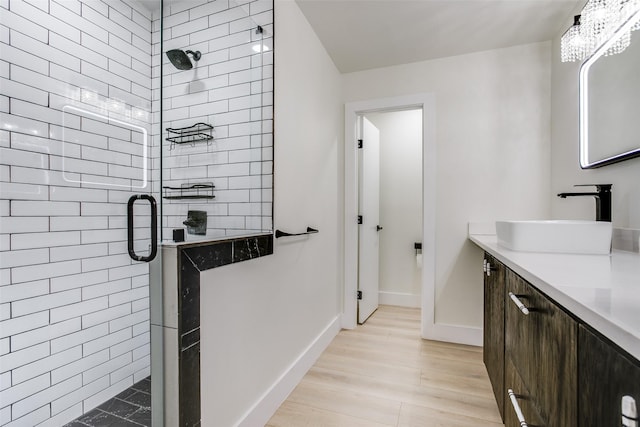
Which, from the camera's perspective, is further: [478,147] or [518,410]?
[478,147]

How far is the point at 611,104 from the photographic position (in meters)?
1.54

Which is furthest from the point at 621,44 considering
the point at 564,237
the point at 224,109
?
the point at 224,109

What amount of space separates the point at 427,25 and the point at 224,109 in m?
1.62

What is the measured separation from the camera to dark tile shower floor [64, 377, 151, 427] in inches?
41.5

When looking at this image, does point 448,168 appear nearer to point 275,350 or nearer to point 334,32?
point 334,32

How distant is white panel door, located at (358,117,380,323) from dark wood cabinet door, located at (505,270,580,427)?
5.84ft

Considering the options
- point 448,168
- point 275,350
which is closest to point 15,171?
point 275,350

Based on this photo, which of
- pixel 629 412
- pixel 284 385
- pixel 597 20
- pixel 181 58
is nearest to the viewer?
pixel 629 412

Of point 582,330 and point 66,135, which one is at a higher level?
point 66,135

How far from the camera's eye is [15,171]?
0.91m

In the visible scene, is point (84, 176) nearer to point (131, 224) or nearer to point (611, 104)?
point (131, 224)

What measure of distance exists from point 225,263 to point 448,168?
205 cm

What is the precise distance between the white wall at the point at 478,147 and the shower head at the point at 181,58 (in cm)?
189

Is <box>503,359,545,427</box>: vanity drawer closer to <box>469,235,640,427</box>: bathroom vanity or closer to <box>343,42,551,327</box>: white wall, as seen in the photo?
<box>469,235,640,427</box>: bathroom vanity
